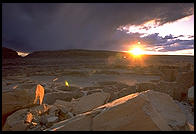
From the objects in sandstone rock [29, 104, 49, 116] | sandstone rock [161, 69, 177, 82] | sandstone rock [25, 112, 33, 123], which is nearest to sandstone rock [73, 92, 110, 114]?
sandstone rock [29, 104, 49, 116]

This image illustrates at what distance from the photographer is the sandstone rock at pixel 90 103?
2.89 m

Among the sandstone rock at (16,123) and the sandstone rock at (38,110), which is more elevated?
the sandstone rock at (38,110)

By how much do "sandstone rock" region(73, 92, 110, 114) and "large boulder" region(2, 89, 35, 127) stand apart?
3.09 feet

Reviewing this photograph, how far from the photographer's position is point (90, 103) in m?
3.08

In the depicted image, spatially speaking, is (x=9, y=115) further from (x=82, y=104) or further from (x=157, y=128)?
(x=157, y=128)

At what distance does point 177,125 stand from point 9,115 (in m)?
2.73

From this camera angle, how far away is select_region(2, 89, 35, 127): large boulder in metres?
2.66

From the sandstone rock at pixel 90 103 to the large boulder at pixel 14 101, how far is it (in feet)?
3.09

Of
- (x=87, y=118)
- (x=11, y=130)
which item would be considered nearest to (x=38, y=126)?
(x=11, y=130)

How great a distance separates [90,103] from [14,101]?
1.45m

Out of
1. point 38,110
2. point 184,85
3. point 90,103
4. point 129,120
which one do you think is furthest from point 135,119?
point 184,85

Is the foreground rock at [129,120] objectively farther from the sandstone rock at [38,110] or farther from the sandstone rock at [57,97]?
the sandstone rock at [57,97]

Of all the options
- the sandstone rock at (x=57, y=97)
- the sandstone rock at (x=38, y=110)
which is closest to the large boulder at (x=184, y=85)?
the sandstone rock at (x=38, y=110)

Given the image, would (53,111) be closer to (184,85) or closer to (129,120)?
(129,120)
